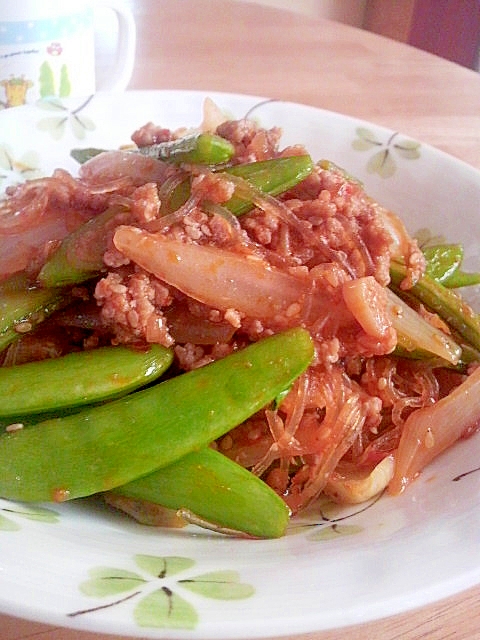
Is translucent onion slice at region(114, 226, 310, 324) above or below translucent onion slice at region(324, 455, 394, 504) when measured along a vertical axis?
above

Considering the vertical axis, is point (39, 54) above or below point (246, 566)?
above

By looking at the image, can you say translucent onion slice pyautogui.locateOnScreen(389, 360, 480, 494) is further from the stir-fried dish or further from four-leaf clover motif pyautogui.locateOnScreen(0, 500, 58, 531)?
four-leaf clover motif pyautogui.locateOnScreen(0, 500, 58, 531)

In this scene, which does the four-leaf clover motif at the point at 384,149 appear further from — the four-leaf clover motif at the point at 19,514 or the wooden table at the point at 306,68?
the four-leaf clover motif at the point at 19,514

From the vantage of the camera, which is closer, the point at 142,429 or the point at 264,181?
the point at 142,429

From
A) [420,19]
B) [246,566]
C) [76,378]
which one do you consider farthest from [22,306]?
[420,19]

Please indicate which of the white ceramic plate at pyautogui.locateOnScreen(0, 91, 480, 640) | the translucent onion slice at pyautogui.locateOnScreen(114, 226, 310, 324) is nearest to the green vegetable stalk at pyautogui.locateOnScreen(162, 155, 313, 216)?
the translucent onion slice at pyautogui.locateOnScreen(114, 226, 310, 324)

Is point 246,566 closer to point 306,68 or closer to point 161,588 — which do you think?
point 161,588
